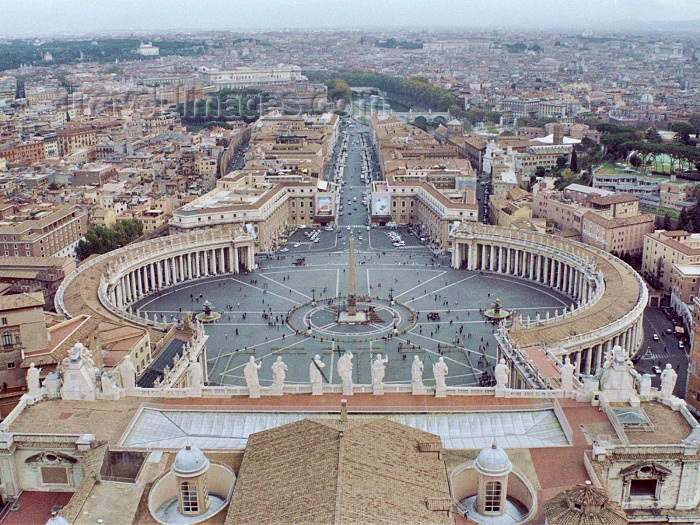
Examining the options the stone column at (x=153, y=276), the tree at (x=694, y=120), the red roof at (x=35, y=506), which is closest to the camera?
the red roof at (x=35, y=506)

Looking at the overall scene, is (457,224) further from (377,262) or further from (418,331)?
(418,331)

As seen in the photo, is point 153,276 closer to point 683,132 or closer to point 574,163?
point 574,163

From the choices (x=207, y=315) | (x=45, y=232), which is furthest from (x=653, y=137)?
(x=45, y=232)

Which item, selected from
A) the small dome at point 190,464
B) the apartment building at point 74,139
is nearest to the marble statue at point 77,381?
the small dome at point 190,464

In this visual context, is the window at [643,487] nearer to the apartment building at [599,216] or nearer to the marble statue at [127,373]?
the marble statue at [127,373]

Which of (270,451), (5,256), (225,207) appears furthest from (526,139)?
(270,451)
